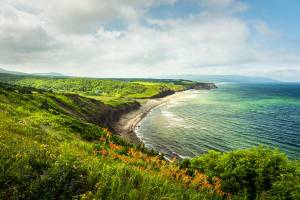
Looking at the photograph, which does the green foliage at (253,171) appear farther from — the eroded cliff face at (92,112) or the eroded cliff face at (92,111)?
the eroded cliff face at (92,112)

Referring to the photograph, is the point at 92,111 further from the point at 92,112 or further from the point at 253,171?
the point at 253,171

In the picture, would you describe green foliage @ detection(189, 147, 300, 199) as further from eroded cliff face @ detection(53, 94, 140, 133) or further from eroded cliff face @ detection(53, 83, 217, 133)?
eroded cliff face @ detection(53, 94, 140, 133)

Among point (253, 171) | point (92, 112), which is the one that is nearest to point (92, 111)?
point (92, 112)

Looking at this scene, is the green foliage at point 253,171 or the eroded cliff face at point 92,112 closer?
the green foliage at point 253,171

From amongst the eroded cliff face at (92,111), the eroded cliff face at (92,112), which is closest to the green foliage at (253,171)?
the eroded cliff face at (92,111)

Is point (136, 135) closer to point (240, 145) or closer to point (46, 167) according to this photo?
point (240, 145)

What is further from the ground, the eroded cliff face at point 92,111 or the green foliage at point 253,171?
the green foliage at point 253,171

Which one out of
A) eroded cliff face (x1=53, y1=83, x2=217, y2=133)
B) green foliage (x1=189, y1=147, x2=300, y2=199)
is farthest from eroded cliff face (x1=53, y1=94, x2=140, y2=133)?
green foliage (x1=189, y1=147, x2=300, y2=199)

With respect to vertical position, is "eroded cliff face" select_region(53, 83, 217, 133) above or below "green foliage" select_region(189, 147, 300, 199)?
below

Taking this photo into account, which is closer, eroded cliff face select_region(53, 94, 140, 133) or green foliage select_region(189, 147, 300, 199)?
green foliage select_region(189, 147, 300, 199)
